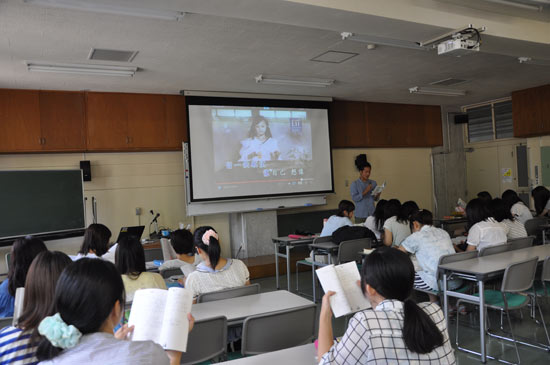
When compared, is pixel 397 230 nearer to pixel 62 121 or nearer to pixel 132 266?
pixel 132 266

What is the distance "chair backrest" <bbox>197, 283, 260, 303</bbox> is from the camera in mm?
3084

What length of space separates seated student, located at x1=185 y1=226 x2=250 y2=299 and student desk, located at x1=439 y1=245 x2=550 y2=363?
1761 mm

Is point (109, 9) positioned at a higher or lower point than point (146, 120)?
higher

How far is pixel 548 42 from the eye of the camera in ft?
15.8

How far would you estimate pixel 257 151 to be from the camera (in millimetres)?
7641

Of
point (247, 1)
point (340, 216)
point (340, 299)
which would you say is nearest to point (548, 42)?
point (340, 216)

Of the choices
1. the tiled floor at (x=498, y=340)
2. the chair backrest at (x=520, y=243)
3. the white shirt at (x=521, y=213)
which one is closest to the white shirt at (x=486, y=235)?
the chair backrest at (x=520, y=243)

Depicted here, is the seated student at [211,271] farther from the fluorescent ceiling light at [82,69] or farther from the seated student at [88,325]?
the fluorescent ceiling light at [82,69]

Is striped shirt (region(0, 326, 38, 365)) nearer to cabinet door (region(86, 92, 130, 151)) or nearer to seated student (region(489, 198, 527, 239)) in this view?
seated student (region(489, 198, 527, 239))

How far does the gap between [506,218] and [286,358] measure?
13.6 feet

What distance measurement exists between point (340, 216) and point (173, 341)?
4.36 metres

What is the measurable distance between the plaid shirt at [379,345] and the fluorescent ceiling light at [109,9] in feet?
10.1

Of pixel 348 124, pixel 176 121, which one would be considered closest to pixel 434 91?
pixel 348 124

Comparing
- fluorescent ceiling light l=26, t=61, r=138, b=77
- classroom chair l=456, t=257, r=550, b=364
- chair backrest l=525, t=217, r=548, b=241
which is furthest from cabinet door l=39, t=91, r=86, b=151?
chair backrest l=525, t=217, r=548, b=241
